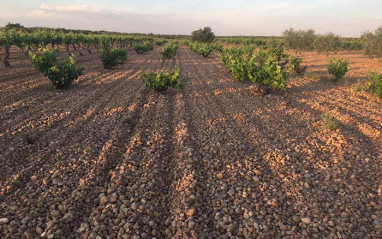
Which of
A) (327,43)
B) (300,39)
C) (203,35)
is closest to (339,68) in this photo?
(327,43)

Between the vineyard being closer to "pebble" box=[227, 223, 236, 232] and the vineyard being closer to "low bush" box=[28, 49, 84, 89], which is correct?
"pebble" box=[227, 223, 236, 232]

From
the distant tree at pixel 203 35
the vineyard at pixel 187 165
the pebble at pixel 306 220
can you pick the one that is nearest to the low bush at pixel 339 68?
the vineyard at pixel 187 165

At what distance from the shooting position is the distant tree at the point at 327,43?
44.6 m

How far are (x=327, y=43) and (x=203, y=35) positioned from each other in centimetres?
3885

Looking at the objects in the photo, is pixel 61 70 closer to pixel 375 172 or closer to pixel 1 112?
pixel 1 112

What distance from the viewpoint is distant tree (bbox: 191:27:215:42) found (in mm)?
75500

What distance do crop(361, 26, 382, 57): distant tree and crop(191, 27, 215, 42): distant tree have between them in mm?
46845

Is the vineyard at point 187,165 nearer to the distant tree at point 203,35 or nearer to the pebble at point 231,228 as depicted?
the pebble at point 231,228

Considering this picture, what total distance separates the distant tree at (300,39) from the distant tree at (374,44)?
1654 centimetres

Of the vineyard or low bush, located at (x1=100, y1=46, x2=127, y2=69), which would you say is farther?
low bush, located at (x1=100, y1=46, x2=127, y2=69)

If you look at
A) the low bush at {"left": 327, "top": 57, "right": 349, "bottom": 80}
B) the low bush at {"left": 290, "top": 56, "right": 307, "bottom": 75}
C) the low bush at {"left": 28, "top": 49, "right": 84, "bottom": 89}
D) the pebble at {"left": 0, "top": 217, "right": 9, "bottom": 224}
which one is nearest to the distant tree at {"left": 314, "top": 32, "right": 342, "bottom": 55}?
the low bush at {"left": 290, "top": 56, "right": 307, "bottom": 75}

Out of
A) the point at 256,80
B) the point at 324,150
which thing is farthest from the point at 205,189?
the point at 256,80

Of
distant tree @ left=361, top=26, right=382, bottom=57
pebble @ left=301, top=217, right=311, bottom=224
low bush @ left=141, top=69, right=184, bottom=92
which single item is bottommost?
pebble @ left=301, top=217, right=311, bottom=224

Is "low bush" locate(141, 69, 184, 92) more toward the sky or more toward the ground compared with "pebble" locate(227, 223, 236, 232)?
more toward the sky
